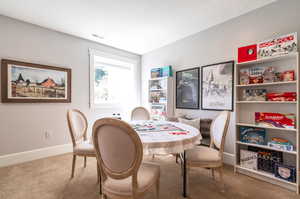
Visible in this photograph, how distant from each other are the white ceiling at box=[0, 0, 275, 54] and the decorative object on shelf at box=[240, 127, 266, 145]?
6.15ft

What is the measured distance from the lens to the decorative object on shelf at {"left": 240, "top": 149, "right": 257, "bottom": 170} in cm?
205

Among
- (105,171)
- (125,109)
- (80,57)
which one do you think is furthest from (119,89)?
(105,171)

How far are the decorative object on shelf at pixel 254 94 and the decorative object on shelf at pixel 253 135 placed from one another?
46cm

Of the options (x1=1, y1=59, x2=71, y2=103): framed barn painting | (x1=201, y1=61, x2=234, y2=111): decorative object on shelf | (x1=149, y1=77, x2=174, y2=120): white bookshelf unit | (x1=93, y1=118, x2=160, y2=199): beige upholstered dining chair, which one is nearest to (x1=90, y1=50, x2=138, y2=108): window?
(x1=1, y1=59, x2=71, y2=103): framed barn painting

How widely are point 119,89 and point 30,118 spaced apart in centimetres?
218

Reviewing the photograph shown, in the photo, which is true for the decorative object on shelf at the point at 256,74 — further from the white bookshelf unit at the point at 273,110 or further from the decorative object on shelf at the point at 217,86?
the decorative object on shelf at the point at 217,86

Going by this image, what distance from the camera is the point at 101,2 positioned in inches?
82.0

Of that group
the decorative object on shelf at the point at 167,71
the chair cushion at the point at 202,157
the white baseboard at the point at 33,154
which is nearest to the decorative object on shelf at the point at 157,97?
the decorative object on shelf at the point at 167,71

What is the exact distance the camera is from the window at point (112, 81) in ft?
11.8

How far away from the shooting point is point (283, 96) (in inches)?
72.7

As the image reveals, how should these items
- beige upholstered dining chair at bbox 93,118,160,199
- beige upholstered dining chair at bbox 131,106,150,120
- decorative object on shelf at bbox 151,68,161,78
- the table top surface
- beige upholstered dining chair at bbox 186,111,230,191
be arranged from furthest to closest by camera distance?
decorative object on shelf at bbox 151,68,161,78, beige upholstered dining chair at bbox 131,106,150,120, beige upholstered dining chair at bbox 186,111,230,191, the table top surface, beige upholstered dining chair at bbox 93,118,160,199

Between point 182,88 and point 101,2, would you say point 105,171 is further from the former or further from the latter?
point 182,88

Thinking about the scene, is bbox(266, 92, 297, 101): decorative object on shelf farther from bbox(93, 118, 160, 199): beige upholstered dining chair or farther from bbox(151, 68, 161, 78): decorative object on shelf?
bbox(151, 68, 161, 78): decorative object on shelf

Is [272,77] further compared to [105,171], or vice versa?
[272,77]
